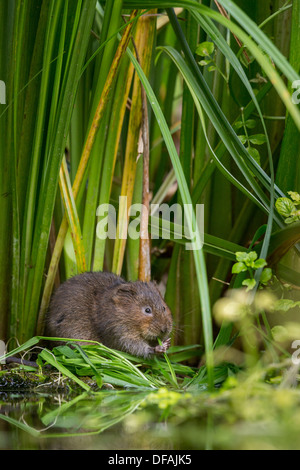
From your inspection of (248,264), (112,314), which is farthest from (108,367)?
(248,264)

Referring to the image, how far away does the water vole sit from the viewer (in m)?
3.00

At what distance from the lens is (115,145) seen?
3109mm

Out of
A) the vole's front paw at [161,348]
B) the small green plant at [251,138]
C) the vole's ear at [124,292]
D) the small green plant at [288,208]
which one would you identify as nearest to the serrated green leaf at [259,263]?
the small green plant at [288,208]

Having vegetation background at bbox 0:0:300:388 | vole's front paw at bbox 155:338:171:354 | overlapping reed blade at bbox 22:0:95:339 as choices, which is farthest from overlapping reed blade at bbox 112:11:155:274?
vole's front paw at bbox 155:338:171:354

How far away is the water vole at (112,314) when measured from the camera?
118 inches

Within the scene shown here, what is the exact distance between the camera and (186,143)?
3.08 meters

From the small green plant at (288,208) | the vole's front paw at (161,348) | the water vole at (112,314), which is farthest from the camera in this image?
the water vole at (112,314)

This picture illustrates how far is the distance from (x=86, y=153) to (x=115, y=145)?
0.19 meters

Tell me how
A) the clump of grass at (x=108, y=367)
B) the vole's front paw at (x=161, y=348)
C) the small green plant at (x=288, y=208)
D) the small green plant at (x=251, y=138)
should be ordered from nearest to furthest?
the small green plant at (x=288, y=208) < the clump of grass at (x=108, y=367) < the small green plant at (x=251, y=138) < the vole's front paw at (x=161, y=348)

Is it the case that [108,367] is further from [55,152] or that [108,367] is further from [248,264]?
[55,152]

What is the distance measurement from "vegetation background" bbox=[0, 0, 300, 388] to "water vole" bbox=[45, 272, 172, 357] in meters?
0.09

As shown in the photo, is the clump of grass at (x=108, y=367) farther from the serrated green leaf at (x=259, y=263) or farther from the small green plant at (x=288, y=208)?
the small green plant at (x=288, y=208)

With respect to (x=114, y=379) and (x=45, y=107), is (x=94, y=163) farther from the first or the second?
(x=114, y=379)

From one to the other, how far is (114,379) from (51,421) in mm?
703
